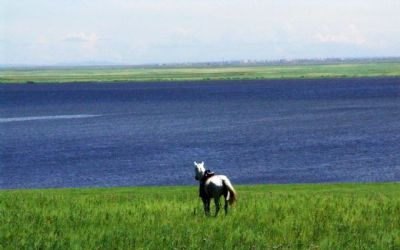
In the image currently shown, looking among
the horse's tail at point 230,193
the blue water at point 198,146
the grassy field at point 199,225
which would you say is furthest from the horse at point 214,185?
the blue water at point 198,146

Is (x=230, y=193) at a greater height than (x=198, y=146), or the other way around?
(x=230, y=193)

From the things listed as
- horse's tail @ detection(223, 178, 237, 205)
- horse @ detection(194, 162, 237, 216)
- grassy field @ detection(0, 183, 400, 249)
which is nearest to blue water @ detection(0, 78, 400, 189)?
grassy field @ detection(0, 183, 400, 249)

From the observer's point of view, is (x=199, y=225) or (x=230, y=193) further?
(x=230, y=193)

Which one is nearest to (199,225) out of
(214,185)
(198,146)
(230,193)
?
(214,185)

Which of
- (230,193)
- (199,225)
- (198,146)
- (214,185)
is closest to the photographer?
(199,225)

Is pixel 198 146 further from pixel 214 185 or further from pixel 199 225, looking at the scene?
pixel 199 225

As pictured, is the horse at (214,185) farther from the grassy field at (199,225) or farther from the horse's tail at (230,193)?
the grassy field at (199,225)

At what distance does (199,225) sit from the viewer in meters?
18.8

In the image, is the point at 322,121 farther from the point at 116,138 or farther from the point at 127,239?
the point at 127,239

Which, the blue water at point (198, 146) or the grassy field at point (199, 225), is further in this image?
the blue water at point (198, 146)

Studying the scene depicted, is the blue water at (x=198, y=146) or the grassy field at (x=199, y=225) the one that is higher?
the grassy field at (x=199, y=225)

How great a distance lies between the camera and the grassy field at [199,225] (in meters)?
16.5

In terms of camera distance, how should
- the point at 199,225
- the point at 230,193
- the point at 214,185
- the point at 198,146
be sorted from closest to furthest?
1. the point at 199,225
2. the point at 214,185
3. the point at 230,193
4. the point at 198,146

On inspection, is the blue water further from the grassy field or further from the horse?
the horse
